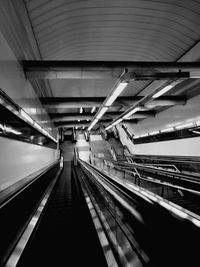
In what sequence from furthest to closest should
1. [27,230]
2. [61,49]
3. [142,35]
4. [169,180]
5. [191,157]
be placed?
[191,157]
[169,180]
[61,49]
[142,35]
[27,230]

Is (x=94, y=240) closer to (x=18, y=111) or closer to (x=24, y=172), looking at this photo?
(x=18, y=111)

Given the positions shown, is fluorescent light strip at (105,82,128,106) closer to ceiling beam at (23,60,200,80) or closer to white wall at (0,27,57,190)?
ceiling beam at (23,60,200,80)

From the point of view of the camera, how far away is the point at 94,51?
4.78m

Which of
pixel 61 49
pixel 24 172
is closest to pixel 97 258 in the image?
pixel 24 172

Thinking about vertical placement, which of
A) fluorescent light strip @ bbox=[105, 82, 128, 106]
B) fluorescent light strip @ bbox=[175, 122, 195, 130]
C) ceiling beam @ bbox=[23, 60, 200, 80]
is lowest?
fluorescent light strip @ bbox=[175, 122, 195, 130]

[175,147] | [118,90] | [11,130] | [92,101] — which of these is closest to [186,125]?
[175,147]

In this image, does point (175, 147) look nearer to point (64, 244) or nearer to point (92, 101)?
point (92, 101)

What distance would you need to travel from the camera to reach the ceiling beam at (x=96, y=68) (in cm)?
390

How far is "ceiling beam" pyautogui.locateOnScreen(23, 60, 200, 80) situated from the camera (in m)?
3.90

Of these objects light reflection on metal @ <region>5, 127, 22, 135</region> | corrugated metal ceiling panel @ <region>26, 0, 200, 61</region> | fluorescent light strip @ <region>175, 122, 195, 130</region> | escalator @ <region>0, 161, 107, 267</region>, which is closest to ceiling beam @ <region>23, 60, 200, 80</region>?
corrugated metal ceiling panel @ <region>26, 0, 200, 61</region>

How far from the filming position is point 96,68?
4008mm

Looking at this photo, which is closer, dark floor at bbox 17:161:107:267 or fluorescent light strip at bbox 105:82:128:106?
dark floor at bbox 17:161:107:267

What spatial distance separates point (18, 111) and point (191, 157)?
740cm

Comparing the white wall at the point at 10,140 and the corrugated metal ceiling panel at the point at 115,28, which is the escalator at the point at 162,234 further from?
the corrugated metal ceiling panel at the point at 115,28
